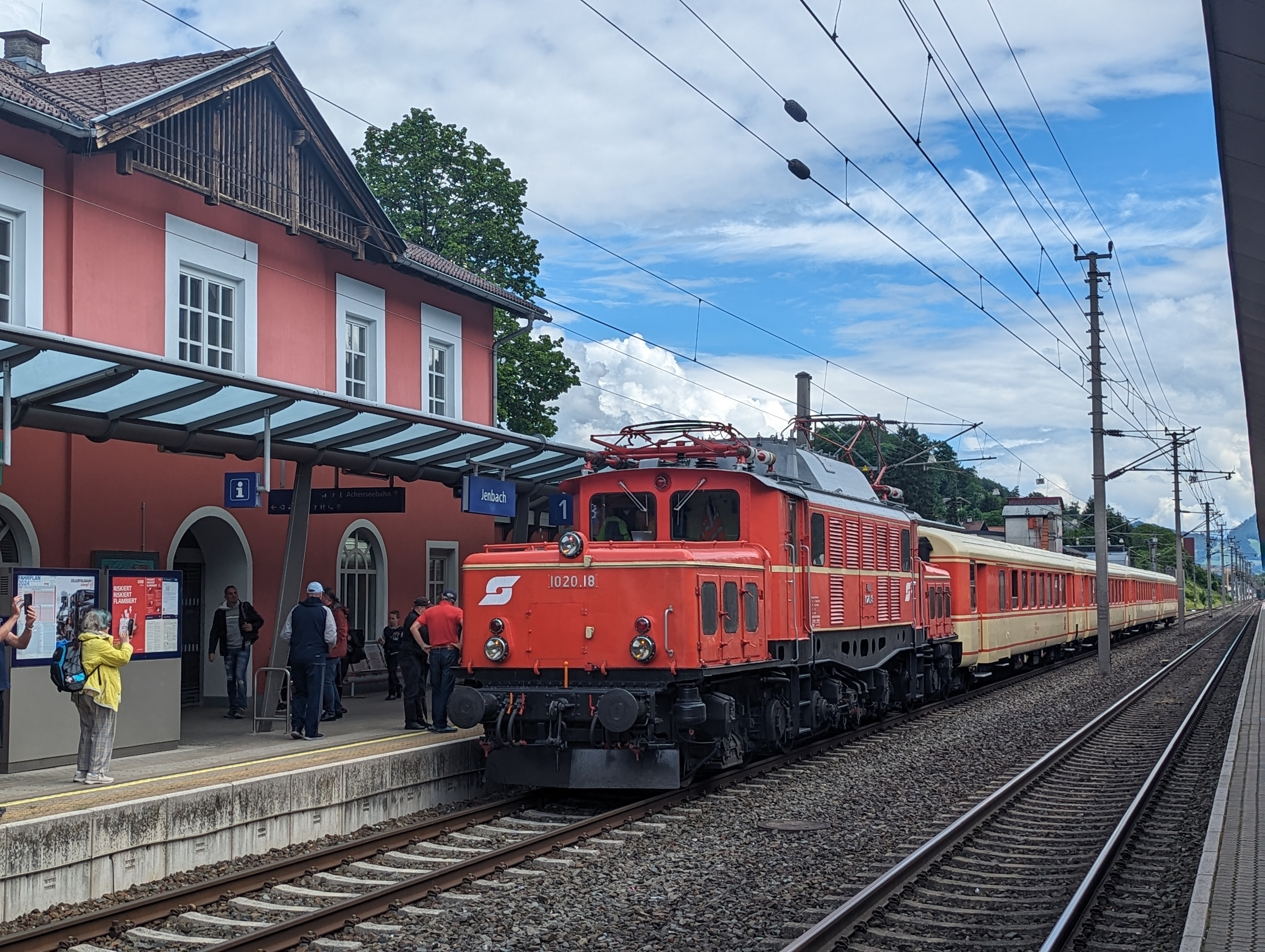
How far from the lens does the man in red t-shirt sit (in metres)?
14.1

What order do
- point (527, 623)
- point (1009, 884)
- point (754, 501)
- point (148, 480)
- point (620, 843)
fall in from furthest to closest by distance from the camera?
point (148, 480), point (754, 501), point (527, 623), point (620, 843), point (1009, 884)

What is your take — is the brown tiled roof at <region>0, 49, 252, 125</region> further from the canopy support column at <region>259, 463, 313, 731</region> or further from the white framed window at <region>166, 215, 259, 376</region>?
the canopy support column at <region>259, 463, 313, 731</region>

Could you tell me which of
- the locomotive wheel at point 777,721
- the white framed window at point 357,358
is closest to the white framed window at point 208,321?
the white framed window at point 357,358

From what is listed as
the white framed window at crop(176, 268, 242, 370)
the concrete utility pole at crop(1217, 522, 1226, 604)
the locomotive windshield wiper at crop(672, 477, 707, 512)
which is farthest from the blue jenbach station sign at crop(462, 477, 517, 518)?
the concrete utility pole at crop(1217, 522, 1226, 604)

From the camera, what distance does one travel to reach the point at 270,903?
8352 mm

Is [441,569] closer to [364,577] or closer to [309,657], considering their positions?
[364,577]

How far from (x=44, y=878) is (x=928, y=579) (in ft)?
47.8

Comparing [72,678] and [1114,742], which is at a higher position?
[72,678]

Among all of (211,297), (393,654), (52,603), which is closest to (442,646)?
(52,603)

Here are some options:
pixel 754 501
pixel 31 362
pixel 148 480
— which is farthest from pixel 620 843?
pixel 148 480

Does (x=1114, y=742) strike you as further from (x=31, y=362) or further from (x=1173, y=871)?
(x=31, y=362)

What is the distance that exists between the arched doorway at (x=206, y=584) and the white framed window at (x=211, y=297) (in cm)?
234

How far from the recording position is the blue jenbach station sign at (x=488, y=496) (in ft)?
50.8

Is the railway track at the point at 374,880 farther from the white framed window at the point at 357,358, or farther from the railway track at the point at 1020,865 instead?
the white framed window at the point at 357,358
